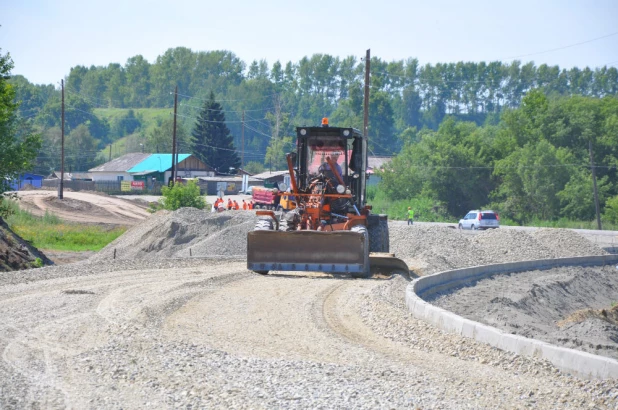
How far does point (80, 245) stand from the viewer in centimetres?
4278

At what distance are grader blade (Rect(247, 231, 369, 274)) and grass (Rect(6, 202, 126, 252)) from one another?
2428 centimetres

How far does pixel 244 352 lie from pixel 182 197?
121ft

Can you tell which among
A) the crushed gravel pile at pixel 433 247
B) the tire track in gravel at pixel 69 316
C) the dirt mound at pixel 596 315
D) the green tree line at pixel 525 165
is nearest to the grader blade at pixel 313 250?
the tire track in gravel at pixel 69 316

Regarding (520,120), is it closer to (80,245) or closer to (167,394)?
(80,245)

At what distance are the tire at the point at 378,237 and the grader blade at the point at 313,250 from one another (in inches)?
99.5

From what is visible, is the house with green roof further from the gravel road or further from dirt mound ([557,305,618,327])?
the gravel road

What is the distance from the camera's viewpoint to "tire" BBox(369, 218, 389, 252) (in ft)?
67.5

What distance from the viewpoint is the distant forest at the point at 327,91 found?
143 m

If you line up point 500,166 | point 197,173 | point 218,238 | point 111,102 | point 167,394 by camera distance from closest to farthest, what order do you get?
point 167,394
point 218,238
point 500,166
point 197,173
point 111,102

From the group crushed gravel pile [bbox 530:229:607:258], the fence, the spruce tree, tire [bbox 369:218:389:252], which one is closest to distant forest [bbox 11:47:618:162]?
the spruce tree

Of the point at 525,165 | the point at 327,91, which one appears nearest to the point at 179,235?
the point at 525,165

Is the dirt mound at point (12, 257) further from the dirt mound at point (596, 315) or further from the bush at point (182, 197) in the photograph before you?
the bush at point (182, 197)

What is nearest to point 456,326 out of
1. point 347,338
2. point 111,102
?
point 347,338

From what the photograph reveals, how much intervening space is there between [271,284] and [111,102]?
605 feet
